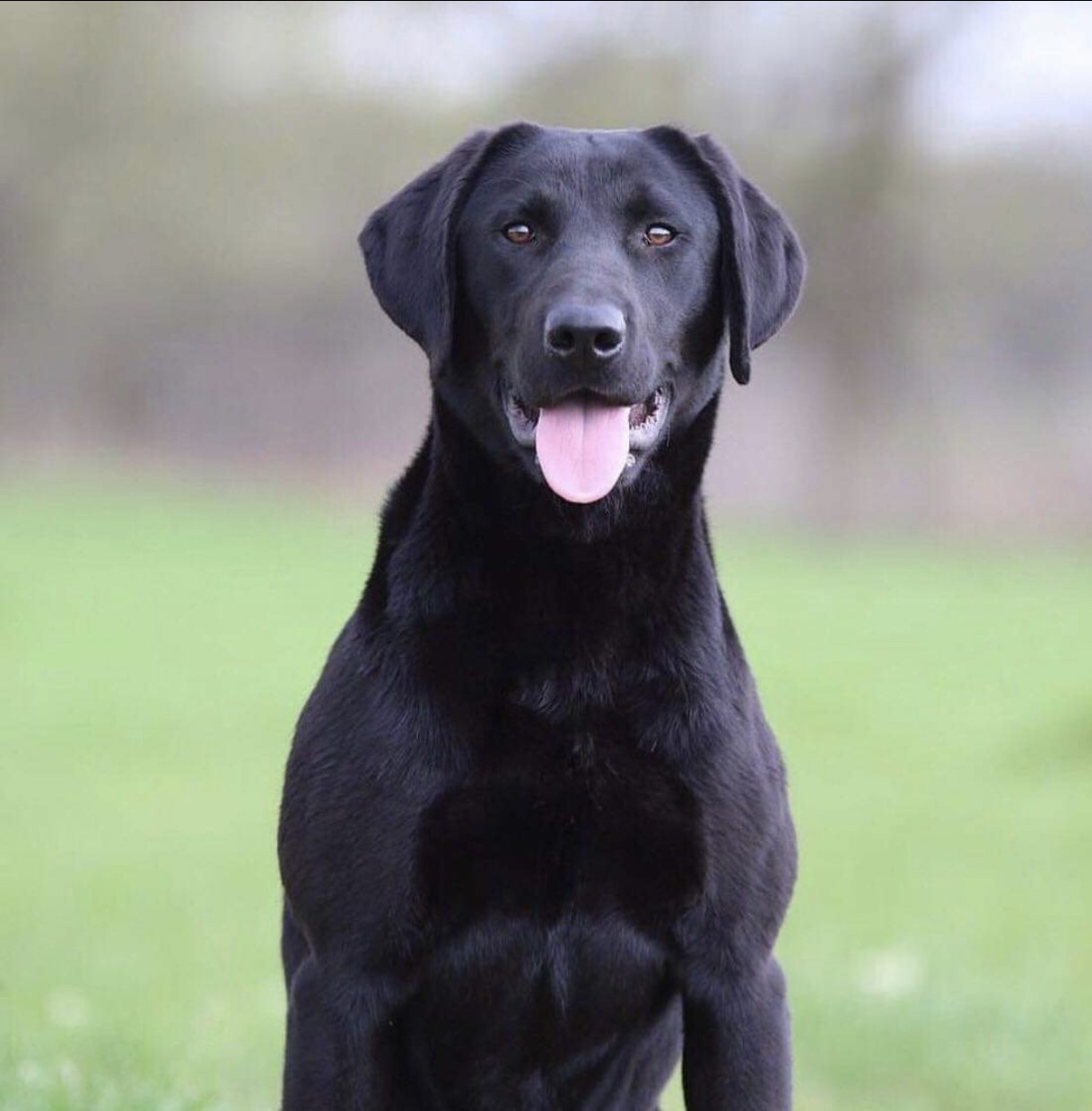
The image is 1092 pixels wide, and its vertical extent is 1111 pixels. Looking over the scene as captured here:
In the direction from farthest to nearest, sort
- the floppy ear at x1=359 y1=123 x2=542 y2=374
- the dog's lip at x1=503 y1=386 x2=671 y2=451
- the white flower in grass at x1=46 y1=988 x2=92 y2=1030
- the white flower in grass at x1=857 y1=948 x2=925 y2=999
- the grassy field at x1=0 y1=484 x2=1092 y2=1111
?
the white flower in grass at x1=857 y1=948 x2=925 y2=999, the grassy field at x1=0 y1=484 x2=1092 y2=1111, the white flower in grass at x1=46 y1=988 x2=92 y2=1030, the floppy ear at x1=359 y1=123 x2=542 y2=374, the dog's lip at x1=503 y1=386 x2=671 y2=451

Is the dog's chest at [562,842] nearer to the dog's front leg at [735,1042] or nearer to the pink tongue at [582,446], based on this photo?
the dog's front leg at [735,1042]

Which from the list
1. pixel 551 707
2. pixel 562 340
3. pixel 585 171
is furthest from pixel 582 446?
pixel 585 171

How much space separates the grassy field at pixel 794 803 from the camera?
5.24 meters

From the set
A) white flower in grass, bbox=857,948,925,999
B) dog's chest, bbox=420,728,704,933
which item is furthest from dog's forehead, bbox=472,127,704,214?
white flower in grass, bbox=857,948,925,999

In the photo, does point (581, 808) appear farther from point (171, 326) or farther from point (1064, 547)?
point (171, 326)

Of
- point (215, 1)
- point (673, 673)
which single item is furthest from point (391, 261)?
point (215, 1)

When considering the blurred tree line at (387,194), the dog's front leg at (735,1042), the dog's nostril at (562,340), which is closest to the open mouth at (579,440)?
the dog's nostril at (562,340)

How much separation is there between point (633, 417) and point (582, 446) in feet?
0.34

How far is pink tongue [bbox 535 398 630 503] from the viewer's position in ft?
10.4

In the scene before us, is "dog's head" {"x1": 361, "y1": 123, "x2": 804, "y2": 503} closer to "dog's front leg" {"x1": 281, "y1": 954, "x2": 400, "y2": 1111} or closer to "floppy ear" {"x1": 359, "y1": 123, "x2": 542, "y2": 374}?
"floppy ear" {"x1": 359, "y1": 123, "x2": 542, "y2": 374}

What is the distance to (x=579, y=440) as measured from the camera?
318cm

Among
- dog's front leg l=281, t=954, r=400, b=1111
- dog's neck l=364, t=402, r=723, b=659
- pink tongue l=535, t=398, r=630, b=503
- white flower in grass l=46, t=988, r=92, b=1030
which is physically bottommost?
dog's front leg l=281, t=954, r=400, b=1111

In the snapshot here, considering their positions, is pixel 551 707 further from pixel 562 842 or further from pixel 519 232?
pixel 519 232

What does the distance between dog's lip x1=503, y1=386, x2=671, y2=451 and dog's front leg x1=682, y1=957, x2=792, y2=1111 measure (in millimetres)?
796
